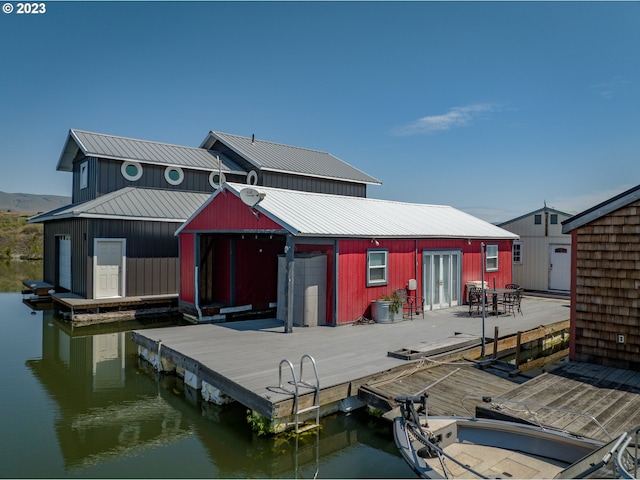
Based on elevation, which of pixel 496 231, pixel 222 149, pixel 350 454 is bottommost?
pixel 350 454

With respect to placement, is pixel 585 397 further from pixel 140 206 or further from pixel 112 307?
pixel 140 206

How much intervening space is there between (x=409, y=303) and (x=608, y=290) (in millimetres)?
5780

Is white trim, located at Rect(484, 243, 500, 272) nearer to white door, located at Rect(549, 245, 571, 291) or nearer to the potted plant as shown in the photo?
white door, located at Rect(549, 245, 571, 291)

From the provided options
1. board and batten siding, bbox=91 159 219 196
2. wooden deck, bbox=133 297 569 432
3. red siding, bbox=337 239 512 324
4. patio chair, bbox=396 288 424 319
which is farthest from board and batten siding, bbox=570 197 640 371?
board and batten siding, bbox=91 159 219 196

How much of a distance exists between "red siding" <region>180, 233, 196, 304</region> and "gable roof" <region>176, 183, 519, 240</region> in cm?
87

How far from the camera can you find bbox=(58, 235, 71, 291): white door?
19.6m

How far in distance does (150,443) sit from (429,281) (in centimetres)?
1000

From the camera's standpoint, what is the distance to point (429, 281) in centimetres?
1462

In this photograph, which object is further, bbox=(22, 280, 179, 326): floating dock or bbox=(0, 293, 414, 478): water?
bbox=(22, 280, 179, 326): floating dock

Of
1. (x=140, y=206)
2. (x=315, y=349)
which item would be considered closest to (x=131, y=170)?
(x=140, y=206)

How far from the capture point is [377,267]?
13.0 meters

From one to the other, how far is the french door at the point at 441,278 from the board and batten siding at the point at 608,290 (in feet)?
18.4

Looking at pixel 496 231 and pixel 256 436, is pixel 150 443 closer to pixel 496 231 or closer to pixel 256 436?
pixel 256 436

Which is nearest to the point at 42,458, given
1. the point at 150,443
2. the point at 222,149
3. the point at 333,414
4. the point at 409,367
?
the point at 150,443
